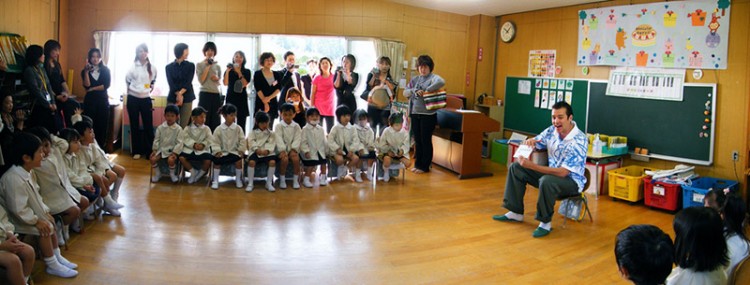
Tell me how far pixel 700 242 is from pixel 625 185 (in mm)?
3973

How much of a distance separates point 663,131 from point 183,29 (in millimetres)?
6496

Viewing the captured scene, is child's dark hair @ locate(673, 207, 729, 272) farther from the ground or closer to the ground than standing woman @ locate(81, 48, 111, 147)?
closer to the ground

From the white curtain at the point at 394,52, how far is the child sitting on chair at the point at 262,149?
2.97 meters

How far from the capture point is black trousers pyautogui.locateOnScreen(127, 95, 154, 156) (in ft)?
24.2

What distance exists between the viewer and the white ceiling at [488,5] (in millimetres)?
7648

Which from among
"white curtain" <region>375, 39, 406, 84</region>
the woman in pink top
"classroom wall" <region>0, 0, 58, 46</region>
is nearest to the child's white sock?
"classroom wall" <region>0, 0, 58, 46</region>

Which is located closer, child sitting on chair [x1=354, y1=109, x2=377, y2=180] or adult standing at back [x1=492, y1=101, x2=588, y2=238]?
adult standing at back [x1=492, y1=101, x2=588, y2=238]

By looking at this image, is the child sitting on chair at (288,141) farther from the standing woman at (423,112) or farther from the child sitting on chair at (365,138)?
the standing woman at (423,112)

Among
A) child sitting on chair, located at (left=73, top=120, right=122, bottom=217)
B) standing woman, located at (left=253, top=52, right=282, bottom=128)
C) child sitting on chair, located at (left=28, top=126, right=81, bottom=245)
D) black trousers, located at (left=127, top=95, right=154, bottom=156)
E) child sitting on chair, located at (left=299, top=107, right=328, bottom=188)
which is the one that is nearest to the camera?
child sitting on chair, located at (left=28, top=126, right=81, bottom=245)

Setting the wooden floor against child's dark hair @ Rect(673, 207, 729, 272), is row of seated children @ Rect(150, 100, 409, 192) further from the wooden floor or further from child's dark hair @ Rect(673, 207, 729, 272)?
child's dark hair @ Rect(673, 207, 729, 272)

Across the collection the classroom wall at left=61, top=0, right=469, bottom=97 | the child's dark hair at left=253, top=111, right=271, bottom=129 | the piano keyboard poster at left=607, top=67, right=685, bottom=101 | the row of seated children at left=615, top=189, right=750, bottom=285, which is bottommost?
the row of seated children at left=615, top=189, right=750, bottom=285

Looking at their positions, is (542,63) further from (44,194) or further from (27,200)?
(27,200)

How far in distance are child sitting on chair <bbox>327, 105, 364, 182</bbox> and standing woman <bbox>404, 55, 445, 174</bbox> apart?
1.12m

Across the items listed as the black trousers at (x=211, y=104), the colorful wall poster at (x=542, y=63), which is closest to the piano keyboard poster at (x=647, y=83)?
the colorful wall poster at (x=542, y=63)
